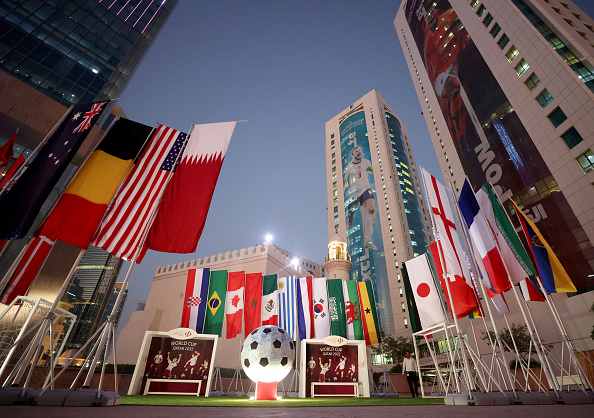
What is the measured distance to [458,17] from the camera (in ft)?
120

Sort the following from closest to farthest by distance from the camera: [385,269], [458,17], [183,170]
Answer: [183,170] → [458,17] → [385,269]

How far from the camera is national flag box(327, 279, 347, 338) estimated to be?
52.7 feet

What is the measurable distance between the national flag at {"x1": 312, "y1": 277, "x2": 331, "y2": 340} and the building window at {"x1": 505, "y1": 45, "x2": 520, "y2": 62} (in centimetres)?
3213

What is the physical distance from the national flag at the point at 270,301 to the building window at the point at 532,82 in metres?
31.1

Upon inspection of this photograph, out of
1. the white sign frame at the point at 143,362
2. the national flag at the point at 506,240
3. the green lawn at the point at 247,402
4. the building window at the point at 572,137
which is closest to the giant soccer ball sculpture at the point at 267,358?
the green lawn at the point at 247,402

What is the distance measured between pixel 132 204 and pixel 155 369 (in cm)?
730

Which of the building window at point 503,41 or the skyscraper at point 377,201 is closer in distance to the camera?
the building window at point 503,41

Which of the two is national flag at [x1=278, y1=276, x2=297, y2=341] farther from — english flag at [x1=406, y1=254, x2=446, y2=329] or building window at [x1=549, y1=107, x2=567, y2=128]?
building window at [x1=549, y1=107, x2=567, y2=128]

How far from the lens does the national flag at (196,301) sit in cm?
1505

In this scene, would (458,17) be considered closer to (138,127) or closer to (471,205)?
(471,205)

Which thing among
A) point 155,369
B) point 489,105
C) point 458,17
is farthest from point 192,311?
point 458,17

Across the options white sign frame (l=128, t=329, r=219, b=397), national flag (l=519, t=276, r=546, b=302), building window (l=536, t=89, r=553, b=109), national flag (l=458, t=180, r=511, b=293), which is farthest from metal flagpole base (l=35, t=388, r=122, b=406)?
building window (l=536, t=89, r=553, b=109)

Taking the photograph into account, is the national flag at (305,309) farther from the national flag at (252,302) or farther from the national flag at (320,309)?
the national flag at (252,302)

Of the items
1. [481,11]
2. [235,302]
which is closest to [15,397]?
[235,302]
